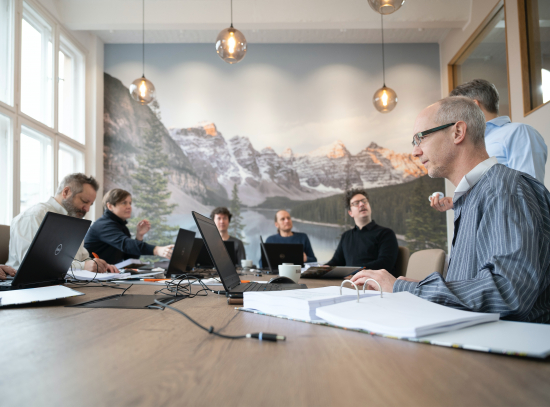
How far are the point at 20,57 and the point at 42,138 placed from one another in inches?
40.0

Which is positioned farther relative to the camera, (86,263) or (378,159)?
(378,159)

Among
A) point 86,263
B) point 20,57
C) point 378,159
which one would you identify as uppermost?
point 20,57

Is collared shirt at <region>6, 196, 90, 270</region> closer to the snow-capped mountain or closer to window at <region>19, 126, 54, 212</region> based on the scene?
window at <region>19, 126, 54, 212</region>

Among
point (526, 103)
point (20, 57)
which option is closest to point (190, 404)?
point (526, 103)

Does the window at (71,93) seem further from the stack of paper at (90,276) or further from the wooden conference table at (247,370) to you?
the wooden conference table at (247,370)

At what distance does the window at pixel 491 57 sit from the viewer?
426 cm

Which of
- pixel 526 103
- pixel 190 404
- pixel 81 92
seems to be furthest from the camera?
pixel 81 92

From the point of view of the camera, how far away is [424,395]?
43 centimetres

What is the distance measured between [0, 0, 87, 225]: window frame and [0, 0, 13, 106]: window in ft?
0.11

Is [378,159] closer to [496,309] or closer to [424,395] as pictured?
[496,309]

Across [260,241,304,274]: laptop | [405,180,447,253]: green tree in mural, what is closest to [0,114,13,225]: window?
[260,241,304,274]: laptop

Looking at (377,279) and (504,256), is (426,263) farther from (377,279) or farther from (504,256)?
(504,256)

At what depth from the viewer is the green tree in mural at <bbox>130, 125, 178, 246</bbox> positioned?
573 centimetres

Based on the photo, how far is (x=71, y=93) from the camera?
5520mm
